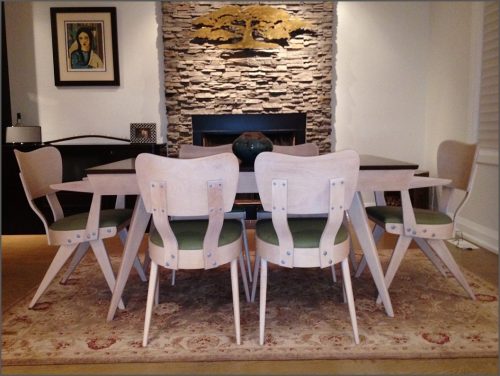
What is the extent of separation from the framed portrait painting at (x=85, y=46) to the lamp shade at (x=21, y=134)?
2.04ft

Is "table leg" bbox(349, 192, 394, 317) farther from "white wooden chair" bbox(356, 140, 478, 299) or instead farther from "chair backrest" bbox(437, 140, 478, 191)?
"chair backrest" bbox(437, 140, 478, 191)

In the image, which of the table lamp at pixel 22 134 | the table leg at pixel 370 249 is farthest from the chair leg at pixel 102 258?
the table lamp at pixel 22 134

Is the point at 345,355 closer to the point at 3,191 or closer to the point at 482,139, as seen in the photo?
the point at 482,139

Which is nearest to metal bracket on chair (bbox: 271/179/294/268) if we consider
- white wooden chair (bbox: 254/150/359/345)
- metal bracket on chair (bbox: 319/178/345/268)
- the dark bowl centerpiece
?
white wooden chair (bbox: 254/150/359/345)

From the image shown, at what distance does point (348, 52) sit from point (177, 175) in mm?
3166

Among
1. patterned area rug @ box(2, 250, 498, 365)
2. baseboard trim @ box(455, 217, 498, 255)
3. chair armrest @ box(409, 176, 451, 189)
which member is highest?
chair armrest @ box(409, 176, 451, 189)

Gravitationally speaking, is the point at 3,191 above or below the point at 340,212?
below

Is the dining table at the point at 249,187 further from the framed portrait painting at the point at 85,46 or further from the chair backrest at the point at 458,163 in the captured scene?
the framed portrait painting at the point at 85,46

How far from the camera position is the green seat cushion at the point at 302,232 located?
1581 mm

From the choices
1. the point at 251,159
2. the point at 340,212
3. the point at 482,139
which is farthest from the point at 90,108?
the point at 482,139

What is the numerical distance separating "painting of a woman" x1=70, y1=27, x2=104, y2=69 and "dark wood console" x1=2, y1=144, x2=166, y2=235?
882 mm

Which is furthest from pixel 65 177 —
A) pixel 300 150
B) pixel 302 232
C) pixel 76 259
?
pixel 302 232

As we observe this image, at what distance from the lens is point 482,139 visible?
3066mm

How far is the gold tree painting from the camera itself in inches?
150
